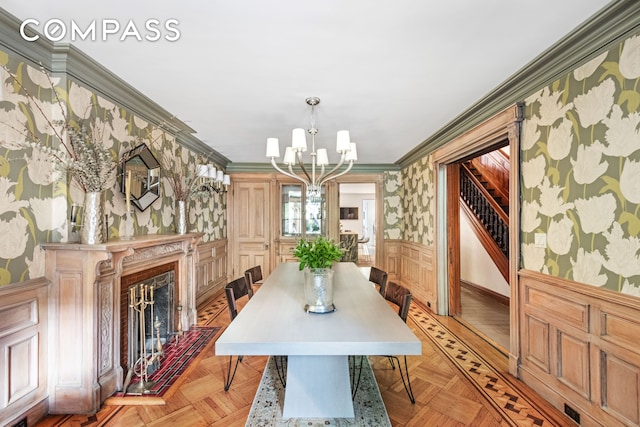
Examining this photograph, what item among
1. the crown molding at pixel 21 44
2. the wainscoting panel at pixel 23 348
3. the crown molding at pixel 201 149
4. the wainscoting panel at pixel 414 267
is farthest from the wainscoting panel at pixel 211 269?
the wainscoting panel at pixel 414 267

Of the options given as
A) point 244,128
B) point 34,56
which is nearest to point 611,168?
point 244,128

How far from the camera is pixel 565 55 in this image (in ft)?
6.23

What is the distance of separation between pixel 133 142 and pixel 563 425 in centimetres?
409

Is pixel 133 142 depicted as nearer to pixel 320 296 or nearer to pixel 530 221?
pixel 320 296

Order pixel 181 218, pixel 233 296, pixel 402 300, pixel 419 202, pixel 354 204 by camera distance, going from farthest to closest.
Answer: pixel 354 204 → pixel 419 202 → pixel 181 218 → pixel 233 296 → pixel 402 300

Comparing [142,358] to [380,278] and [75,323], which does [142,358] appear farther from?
[380,278]

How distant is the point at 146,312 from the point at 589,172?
392 cm

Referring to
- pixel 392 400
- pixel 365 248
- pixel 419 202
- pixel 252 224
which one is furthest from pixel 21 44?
pixel 365 248

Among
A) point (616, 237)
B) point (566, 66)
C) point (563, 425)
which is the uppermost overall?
point (566, 66)

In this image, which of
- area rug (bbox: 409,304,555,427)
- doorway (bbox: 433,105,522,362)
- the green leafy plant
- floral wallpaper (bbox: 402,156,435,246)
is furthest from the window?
the green leafy plant

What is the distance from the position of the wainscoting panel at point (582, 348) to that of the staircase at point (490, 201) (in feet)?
7.74

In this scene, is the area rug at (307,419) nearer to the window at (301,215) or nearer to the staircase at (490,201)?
the staircase at (490,201)

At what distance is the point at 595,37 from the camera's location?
1703 mm

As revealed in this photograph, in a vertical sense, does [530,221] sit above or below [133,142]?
below
